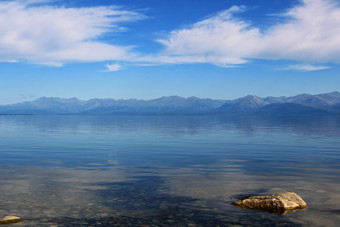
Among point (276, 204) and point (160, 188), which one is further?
point (160, 188)

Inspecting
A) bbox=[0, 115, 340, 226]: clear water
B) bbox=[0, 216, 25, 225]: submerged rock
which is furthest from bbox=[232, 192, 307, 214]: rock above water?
bbox=[0, 216, 25, 225]: submerged rock

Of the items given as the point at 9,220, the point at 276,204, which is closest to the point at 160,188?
the point at 276,204

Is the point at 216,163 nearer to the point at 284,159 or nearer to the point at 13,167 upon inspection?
the point at 284,159

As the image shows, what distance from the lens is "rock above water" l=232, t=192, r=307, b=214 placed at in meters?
15.1

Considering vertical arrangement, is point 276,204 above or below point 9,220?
below

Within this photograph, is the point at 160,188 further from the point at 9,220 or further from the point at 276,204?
the point at 9,220

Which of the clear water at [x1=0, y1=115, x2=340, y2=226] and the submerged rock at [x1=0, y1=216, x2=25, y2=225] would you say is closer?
the submerged rock at [x1=0, y1=216, x2=25, y2=225]

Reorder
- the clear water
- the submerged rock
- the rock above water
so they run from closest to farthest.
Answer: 1. the submerged rock
2. the clear water
3. the rock above water

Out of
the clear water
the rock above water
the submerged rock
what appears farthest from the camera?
the rock above water

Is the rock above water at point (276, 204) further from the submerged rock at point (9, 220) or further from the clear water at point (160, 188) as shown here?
the submerged rock at point (9, 220)

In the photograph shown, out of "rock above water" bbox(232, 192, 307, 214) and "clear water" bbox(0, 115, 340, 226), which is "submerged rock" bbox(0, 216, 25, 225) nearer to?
"clear water" bbox(0, 115, 340, 226)

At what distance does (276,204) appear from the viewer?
15.2 metres

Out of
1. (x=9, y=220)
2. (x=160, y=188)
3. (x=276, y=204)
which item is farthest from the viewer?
(x=160, y=188)

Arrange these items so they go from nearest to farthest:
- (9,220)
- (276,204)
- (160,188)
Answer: (9,220) < (276,204) < (160,188)
